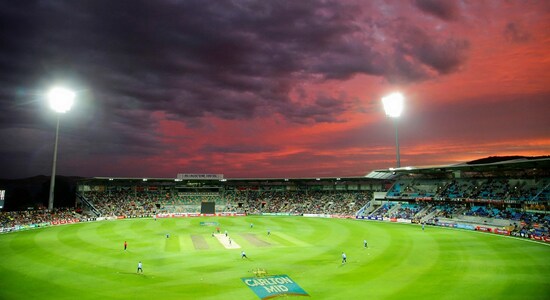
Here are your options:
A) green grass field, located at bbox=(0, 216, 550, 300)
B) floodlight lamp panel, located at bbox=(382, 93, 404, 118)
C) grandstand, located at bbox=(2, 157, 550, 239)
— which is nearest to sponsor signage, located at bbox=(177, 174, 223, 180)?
grandstand, located at bbox=(2, 157, 550, 239)

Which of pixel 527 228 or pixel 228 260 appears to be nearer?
pixel 228 260

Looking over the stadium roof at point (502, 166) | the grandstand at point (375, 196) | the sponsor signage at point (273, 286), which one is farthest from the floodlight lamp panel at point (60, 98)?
the stadium roof at point (502, 166)

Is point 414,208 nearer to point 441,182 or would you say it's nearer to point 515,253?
point 441,182

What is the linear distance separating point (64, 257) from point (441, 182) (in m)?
72.5

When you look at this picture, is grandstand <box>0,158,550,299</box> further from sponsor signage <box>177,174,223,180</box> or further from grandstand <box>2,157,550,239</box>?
sponsor signage <box>177,174,223,180</box>

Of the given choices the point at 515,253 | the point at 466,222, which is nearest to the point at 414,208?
the point at 466,222

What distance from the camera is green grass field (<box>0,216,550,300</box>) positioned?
931 inches

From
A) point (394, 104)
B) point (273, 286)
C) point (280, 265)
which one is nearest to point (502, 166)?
point (394, 104)

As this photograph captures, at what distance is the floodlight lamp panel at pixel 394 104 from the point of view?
67375mm

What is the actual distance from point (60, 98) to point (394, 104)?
216ft

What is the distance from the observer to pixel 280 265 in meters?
31.5

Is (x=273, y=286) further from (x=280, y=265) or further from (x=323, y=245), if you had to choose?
(x=323, y=245)

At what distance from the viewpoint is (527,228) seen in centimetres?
4753

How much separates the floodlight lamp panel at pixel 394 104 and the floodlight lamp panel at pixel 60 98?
63.7 metres
